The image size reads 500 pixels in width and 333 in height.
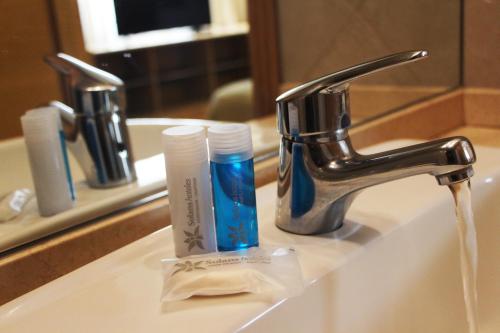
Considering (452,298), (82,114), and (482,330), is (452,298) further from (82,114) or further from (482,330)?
(82,114)

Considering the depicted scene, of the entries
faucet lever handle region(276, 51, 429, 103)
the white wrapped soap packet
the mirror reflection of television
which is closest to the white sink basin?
the white wrapped soap packet

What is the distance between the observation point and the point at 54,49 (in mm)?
534

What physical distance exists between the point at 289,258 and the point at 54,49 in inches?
12.0

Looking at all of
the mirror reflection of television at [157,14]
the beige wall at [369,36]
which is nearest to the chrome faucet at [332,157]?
the mirror reflection of television at [157,14]

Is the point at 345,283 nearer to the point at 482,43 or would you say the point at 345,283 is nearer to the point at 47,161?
the point at 47,161

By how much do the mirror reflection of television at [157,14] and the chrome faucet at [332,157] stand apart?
0.30m

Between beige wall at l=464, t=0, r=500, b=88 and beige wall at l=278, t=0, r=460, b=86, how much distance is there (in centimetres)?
2

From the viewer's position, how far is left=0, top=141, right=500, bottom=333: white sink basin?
373mm

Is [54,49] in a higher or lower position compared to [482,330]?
higher

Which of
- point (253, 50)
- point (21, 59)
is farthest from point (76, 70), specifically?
point (253, 50)

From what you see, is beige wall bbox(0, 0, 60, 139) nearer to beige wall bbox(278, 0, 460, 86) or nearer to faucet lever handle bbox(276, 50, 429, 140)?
faucet lever handle bbox(276, 50, 429, 140)

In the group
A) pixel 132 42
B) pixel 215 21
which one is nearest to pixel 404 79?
pixel 215 21

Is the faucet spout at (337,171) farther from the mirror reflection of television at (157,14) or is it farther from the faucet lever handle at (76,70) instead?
the mirror reflection of television at (157,14)

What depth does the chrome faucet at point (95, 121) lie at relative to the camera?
1.74 feet
